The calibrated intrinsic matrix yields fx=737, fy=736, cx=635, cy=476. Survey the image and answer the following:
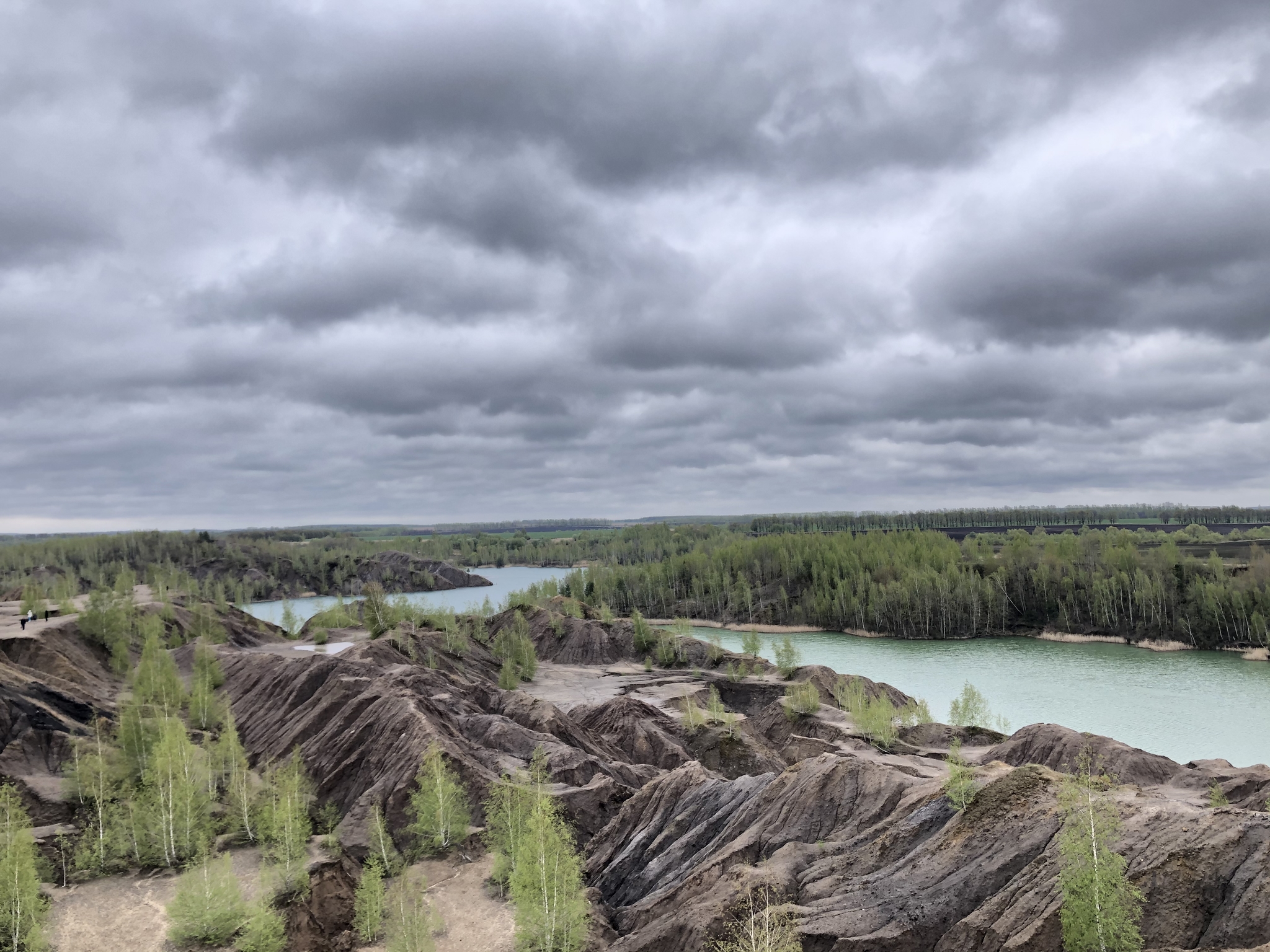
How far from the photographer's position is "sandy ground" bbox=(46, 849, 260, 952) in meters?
26.4

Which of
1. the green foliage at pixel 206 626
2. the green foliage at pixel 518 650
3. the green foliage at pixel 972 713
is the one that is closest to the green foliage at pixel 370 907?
the green foliage at pixel 518 650

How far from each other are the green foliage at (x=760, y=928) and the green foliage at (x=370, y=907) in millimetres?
12953

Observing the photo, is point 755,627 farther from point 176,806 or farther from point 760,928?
point 760,928

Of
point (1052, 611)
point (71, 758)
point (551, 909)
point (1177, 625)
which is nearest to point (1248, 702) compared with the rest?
point (1177, 625)

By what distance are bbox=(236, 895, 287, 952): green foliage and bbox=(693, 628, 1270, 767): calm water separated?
64.3 m

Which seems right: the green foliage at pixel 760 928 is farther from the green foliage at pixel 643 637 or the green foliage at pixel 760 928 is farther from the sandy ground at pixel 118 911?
the green foliage at pixel 643 637

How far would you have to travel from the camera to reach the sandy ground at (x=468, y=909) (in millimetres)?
26531

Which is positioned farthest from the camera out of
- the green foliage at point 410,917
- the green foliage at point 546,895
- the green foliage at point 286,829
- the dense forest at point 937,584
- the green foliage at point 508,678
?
the dense forest at point 937,584

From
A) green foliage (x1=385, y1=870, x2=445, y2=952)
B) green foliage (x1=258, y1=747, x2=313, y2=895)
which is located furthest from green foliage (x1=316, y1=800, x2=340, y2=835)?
green foliage (x1=385, y1=870, x2=445, y2=952)

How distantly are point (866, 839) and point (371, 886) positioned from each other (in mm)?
18242

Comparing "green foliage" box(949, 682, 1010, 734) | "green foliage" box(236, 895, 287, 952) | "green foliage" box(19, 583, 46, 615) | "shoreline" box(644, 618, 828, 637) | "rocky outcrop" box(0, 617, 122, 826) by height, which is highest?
"green foliage" box(19, 583, 46, 615)

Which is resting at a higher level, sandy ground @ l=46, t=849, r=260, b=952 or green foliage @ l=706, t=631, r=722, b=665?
sandy ground @ l=46, t=849, r=260, b=952

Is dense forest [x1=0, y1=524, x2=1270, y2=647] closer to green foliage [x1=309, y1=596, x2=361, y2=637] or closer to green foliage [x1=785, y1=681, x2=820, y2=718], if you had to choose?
green foliage [x1=309, y1=596, x2=361, y2=637]

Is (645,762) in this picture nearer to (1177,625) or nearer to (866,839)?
(866,839)
